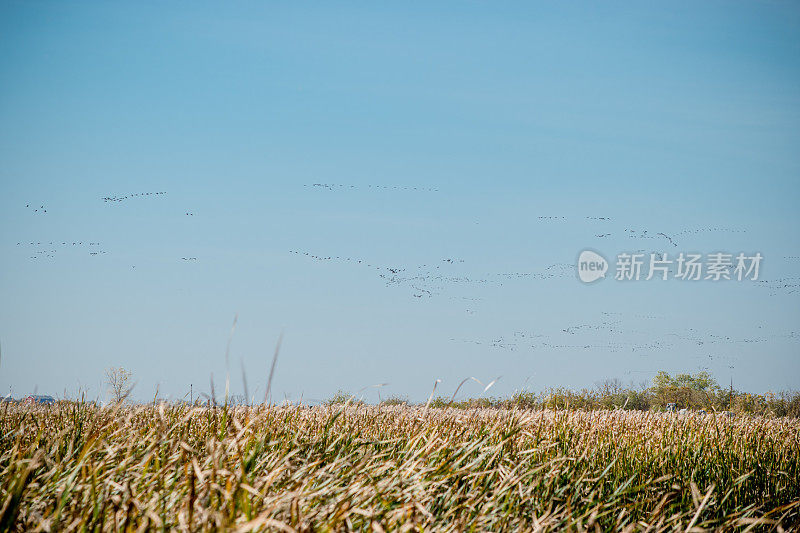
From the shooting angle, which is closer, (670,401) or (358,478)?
(358,478)

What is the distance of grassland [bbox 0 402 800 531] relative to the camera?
3.12m

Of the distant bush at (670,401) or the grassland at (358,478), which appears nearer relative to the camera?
the grassland at (358,478)

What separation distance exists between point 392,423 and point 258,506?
5.52 m

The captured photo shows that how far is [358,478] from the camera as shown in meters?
4.27

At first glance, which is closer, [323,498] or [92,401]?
[323,498]

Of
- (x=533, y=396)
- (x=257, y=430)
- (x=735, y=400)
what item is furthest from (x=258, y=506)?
(x=735, y=400)

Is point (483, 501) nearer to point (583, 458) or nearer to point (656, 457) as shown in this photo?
point (583, 458)

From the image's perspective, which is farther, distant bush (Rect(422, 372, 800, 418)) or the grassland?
distant bush (Rect(422, 372, 800, 418))

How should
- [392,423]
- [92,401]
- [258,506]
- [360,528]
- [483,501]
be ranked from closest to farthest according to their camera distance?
[258,506] < [360,528] < [483,501] < [92,401] < [392,423]

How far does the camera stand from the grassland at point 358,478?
10.2 ft

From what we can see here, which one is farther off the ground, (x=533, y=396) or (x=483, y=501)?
(x=483, y=501)

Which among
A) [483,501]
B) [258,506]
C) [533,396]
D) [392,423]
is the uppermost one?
[258,506]

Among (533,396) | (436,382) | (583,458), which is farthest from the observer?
(533,396)

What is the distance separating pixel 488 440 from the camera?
18.9 feet
